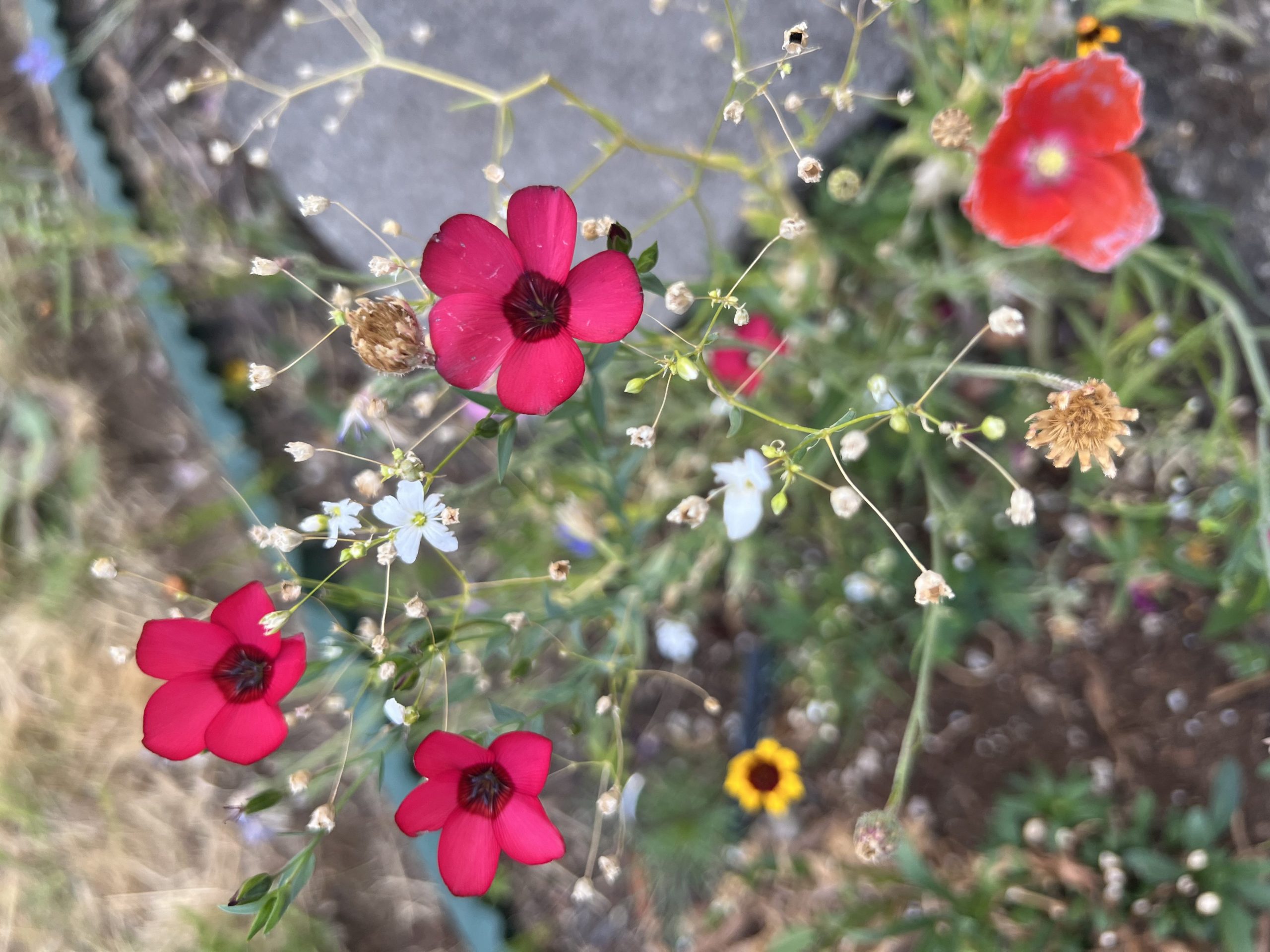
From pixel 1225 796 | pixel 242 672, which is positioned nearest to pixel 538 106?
pixel 242 672

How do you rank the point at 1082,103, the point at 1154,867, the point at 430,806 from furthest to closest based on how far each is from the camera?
1. the point at 1154,867
2. the point at 1082,103
3. the point at 430,806

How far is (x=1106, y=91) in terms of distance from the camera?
1274 mm

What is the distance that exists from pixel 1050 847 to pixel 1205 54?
165cm

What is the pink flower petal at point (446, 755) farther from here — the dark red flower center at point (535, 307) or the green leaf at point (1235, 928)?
the green leaf at point (1235, 928)

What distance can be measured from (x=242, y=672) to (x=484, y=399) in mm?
442

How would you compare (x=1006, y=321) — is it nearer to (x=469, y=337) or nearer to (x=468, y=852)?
(x=469, y=337)

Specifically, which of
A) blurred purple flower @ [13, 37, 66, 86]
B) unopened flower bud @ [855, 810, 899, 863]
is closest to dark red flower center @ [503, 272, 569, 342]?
unopened flower bud @ [855, 810, 899, 863]

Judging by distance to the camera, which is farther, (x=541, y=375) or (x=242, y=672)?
(x=242, y=672)

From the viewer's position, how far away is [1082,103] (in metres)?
1.31

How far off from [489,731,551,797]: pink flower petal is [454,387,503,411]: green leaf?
1.22ft

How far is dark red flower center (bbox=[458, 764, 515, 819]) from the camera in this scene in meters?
1.01

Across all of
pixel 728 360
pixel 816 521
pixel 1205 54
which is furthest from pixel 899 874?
pixel 1205 54

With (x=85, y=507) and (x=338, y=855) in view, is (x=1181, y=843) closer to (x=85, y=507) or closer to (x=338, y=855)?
(x=338, y=855)

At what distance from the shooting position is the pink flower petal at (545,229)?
0.90 metres
